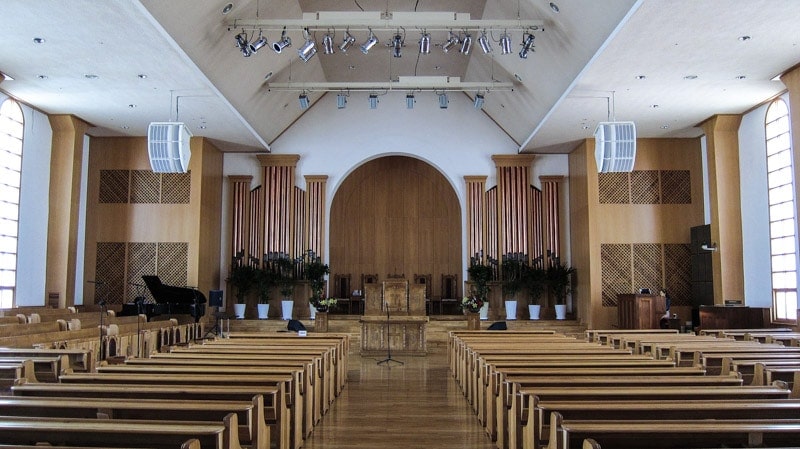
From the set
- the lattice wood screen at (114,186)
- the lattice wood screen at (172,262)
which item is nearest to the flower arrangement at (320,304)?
the lattice wood screen at (172,262)

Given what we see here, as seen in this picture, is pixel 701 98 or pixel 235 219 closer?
pixel 701 98

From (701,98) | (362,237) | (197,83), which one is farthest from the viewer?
(362,237)

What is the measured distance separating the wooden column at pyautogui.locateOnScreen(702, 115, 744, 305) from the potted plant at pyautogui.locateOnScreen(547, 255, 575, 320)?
10.4 ft

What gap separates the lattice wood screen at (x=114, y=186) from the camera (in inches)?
558

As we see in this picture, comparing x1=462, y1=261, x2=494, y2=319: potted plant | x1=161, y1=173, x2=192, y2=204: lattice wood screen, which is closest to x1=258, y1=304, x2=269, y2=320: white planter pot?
x1=161, y1=173, x2=192, y2=204: lattice wood screen

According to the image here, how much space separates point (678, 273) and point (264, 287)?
29.9ft

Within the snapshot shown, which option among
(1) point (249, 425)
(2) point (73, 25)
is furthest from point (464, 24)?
(1) point (249, 425)

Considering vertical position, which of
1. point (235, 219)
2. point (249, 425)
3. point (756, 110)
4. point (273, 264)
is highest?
point (756, 110)

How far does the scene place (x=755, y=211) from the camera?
11797 millimetres

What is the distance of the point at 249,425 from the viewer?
3.20 metres

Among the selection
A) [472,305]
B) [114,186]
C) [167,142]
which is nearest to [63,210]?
[114,186]

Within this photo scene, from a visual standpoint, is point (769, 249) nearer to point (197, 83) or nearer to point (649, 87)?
Result: point (649, 87)

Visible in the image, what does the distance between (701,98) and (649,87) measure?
1.30 metres

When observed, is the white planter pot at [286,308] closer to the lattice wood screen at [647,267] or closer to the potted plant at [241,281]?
the potted plant at [241,281]
